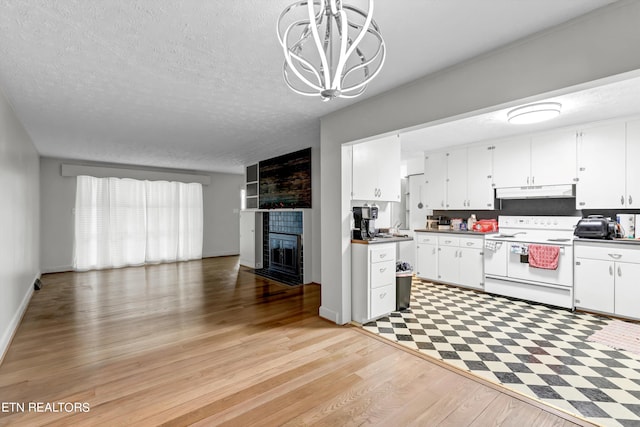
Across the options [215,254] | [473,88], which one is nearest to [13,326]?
[473,88]

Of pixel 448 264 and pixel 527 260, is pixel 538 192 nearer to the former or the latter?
pixel 527 260

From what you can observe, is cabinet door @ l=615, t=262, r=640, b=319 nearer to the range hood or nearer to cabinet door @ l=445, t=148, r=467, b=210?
the range hood

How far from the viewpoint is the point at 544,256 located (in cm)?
386

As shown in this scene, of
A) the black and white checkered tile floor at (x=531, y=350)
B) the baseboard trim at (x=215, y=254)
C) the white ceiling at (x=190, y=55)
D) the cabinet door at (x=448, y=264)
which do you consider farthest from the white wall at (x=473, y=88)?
the baseboard trim at (x=215, y=254)

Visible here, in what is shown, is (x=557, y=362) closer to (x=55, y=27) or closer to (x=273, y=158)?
(x=55, y=27)

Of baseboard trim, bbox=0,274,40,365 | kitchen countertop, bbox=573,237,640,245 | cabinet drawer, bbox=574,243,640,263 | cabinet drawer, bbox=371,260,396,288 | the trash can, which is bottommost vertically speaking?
baseboard trim, bbox=0,274,40,365

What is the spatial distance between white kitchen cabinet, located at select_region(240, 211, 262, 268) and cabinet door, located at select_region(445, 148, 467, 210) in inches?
156

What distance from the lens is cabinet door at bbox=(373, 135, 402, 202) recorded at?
3832mm

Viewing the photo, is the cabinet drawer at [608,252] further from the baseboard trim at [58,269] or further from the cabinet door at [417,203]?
the baseboard trim at [58,269]

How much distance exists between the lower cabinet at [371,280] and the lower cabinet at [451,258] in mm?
1859

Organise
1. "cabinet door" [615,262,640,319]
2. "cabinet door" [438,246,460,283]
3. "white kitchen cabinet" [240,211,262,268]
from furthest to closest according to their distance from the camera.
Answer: "white kitchen cabinet" [240,211,262,268], "cabinet door" [438,246,460,283], "cabinet door" [615,262,640,319]

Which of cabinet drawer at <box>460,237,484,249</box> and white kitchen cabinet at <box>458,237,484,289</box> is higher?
cabinet drawer at <box>460,237,484,249</box>

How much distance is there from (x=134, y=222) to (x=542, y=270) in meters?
8.05

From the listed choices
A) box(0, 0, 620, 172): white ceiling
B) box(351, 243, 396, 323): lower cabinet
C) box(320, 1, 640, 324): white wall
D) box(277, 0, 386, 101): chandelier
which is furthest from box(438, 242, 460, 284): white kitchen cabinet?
box(277, 0, 386, 101): chandelier
